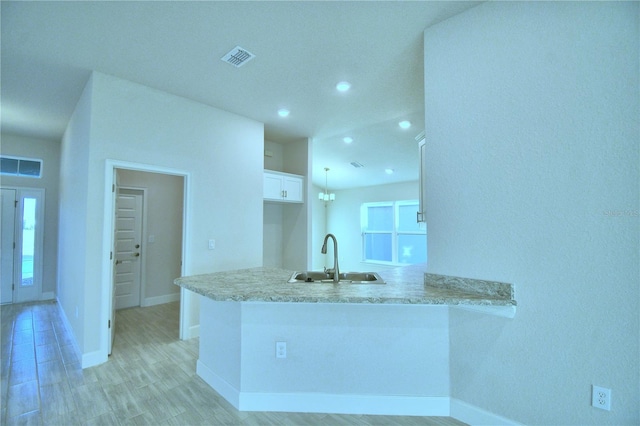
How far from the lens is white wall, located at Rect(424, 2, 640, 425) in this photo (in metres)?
1.49

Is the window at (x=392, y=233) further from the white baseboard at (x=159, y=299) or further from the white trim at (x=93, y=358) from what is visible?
the white trim at (x=93, y=358)

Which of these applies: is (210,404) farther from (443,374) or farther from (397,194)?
(397,194)

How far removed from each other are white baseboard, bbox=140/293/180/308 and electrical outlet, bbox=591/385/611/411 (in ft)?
17.8

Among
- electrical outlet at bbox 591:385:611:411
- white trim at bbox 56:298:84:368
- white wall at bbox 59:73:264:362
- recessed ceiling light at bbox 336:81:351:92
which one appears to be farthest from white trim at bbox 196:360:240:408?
recessed ceiling light at bbox 336:81:351:92

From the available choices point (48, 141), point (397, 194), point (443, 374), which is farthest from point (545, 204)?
point (48, 141)

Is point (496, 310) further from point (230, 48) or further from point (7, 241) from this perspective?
point (7, 241)

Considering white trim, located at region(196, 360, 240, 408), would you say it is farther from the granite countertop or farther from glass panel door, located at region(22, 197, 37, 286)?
glass panel door, located at region(22, 197, 37, 286)

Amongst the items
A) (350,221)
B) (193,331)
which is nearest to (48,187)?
(193,331)

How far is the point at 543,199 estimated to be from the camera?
1.68m

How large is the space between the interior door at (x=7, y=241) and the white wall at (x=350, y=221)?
615 centimetres

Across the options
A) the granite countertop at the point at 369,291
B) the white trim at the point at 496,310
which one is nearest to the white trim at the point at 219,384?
the granite countertop at the point at 369,291

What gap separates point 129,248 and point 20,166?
254 cm

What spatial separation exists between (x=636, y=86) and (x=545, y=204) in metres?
0.69

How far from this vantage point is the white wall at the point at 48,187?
201 inches
